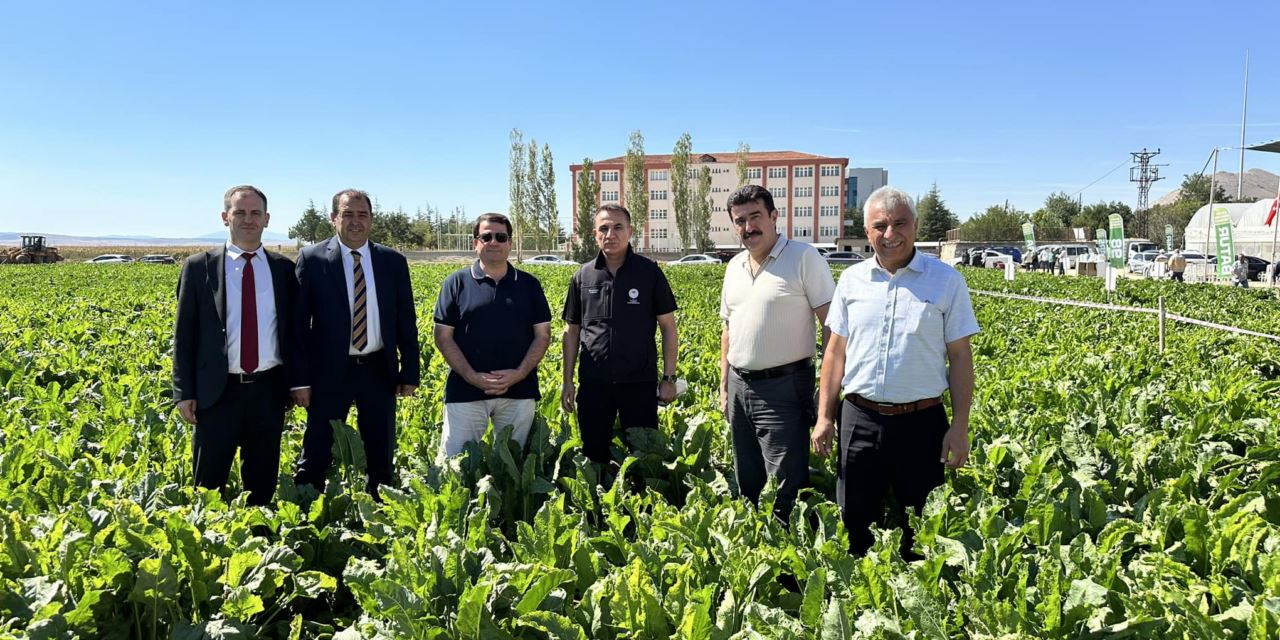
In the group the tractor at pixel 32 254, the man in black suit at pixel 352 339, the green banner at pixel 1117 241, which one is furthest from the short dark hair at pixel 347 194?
the tractor at pixel 32 254

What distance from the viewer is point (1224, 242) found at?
730 inches

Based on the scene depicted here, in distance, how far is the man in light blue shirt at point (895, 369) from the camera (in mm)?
3141

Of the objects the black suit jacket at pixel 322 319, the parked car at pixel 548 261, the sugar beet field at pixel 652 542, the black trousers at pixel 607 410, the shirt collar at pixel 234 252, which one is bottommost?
the sugar beet field at pixel 652 542

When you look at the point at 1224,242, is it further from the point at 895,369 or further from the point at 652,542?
the point at 652,542

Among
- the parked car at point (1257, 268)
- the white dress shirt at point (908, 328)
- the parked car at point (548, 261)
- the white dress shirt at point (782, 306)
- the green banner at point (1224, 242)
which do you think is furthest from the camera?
the parked car at point (548, 261)

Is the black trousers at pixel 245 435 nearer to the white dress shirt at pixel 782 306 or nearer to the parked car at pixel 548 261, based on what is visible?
the white dress shirt at pixel 782 306

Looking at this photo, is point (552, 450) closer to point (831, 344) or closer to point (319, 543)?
point (319, 543)

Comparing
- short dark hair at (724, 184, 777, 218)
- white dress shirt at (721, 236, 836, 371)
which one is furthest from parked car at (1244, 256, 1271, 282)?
short dark hair at (724, 184, 777, 218)

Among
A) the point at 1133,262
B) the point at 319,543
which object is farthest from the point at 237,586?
the point at 1133,262

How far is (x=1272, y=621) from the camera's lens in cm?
214

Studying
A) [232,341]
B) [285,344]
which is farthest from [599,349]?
[232,341]

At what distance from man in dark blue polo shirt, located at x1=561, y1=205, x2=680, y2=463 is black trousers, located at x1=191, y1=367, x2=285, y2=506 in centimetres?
163

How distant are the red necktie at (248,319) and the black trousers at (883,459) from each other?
9.85 ft

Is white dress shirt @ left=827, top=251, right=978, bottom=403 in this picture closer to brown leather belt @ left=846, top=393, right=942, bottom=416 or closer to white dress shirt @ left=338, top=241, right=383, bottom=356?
brown leather belt @ left=846, top=393, right=942, bottom=416
